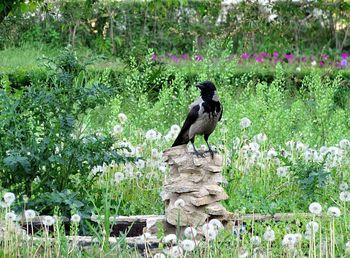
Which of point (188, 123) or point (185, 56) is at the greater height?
point (185, 56)

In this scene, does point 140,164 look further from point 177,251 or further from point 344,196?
point 177,251

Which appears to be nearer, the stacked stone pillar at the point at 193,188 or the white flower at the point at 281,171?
the stacked stone pillar at the point at 193,188

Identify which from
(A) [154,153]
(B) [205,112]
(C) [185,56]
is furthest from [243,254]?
(C) [185,56]

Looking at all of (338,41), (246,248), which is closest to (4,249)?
(246,248)

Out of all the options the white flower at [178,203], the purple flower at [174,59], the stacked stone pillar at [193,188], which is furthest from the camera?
the purple flower at [174,59]

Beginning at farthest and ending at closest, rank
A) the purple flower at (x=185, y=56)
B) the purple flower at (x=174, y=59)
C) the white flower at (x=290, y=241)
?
the purple flower at (x=185, y=56) < the purple flower at (x=174, y=59) < the white flower at (x=290, y=241)

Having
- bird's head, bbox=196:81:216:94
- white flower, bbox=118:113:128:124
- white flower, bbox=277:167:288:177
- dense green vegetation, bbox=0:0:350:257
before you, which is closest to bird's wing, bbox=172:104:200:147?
bird's head, bbox=196:81:216:94

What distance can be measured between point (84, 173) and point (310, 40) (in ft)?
42.8

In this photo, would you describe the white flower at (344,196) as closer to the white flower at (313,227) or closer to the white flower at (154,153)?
the white flower at (313,227)

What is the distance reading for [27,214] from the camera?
14.3 feet

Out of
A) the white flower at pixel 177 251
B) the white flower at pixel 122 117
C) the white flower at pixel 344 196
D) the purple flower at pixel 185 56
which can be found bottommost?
the white flower at pixel 177 251

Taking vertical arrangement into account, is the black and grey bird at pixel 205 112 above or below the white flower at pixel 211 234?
above

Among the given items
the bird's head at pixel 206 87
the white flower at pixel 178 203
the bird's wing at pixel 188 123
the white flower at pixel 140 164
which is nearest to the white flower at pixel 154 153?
the white flower at pixel 140 164

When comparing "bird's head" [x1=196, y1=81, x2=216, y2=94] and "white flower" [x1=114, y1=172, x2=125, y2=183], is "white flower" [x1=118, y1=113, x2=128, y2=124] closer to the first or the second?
"white flower" [x1=114, y1=172, x2=125, y2=183]
